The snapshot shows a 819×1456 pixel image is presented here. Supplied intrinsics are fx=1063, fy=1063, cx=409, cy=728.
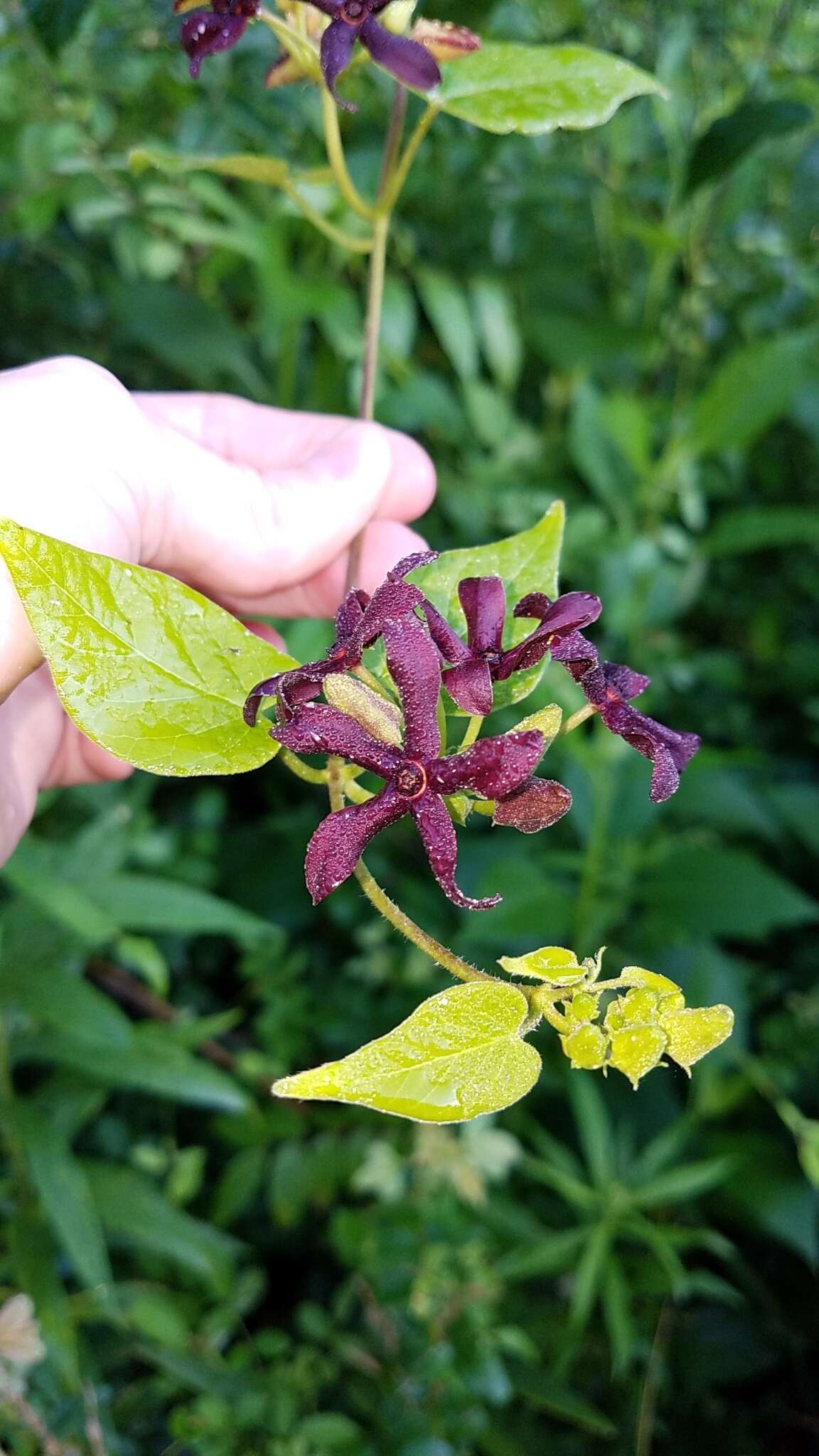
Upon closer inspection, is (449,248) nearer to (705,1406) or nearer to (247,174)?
(247,174)

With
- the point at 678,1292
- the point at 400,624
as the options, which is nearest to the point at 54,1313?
the point at 678,1292

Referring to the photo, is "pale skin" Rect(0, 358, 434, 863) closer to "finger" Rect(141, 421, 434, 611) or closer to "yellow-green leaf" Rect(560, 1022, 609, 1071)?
"finger" Rect(141, 421, 434, 611)

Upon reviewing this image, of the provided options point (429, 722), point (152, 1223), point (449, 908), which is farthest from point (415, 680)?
point (449, 908)

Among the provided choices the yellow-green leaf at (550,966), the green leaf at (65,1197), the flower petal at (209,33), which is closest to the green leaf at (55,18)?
the flower petal at (209,33)

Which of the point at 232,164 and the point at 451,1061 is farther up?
the point at 232,164

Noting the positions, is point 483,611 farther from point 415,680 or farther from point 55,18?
point 55,18
